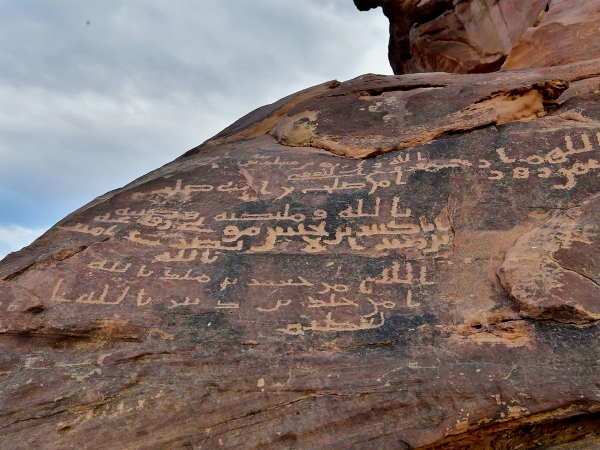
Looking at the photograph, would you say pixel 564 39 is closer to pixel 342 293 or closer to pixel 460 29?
pixel 460 29

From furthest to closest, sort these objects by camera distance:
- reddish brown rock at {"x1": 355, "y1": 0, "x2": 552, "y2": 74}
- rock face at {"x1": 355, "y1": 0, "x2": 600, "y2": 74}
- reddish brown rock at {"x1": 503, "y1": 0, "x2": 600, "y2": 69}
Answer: reddish brown rock at {"x1": 355, "y1": 0, "x2": 552, "y2": 74} → rock face at {"x1": 355, "y1": 0, "x2": 600, "y2": 74} → reddish brown rock at {"x1": 503, "y1": 0, "x2": 600, "y2": 69}

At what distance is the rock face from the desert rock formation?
5.22 feet

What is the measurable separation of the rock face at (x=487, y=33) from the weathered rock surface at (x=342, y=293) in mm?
1471

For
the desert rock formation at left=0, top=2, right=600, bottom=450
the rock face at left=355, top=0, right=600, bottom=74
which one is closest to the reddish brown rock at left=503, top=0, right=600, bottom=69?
the rock face at left=355, top=0, right=600, bottom=74

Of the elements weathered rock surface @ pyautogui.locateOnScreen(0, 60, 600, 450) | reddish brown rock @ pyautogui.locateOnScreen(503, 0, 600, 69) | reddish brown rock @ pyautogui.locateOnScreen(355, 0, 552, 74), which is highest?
reddish brown rock @ pyautogui.locateOnScreen(355, 0, 552, 74)

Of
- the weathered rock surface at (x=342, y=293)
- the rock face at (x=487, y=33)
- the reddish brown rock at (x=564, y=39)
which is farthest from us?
the rock face at (x=487, y=33)

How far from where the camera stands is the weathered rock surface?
302cm

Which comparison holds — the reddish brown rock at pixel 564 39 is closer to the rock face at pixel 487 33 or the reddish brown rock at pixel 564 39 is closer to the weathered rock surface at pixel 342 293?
the rock face at pixel 487 33

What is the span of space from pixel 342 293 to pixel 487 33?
7445mm

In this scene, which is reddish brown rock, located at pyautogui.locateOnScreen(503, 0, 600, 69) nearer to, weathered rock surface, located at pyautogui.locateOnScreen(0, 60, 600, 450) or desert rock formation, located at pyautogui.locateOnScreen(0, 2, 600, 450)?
weathered rock surface, located at pyautogui.locateOnScreen(0, 60, 600, 450)

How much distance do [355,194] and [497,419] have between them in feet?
6.82

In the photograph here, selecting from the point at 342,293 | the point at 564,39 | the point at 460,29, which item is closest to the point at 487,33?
the point at 460,29

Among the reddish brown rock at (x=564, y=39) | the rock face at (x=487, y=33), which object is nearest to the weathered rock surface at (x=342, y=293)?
the reddish brown rock at (x=564, y=39)

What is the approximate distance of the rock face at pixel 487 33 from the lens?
6449 millimetres
